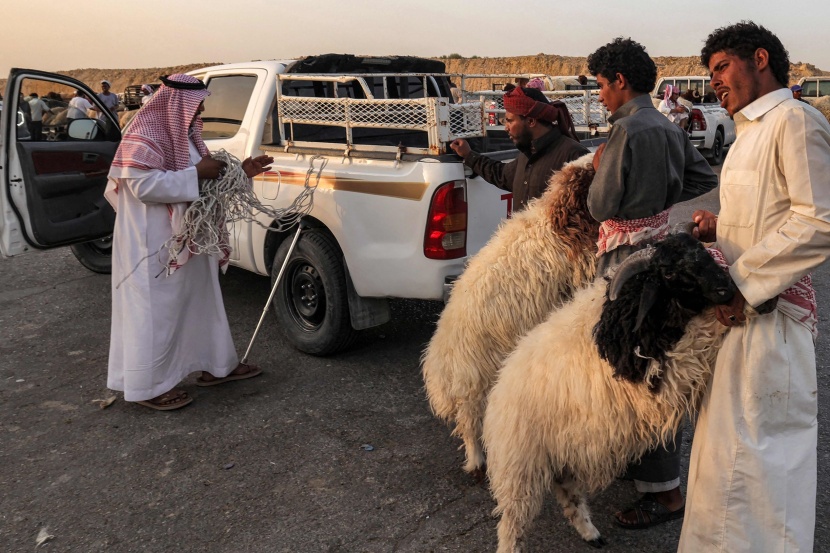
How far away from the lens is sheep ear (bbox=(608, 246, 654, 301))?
7.50 ft

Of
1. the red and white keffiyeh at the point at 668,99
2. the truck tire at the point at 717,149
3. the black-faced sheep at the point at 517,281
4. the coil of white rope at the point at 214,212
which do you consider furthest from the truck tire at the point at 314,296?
the truck tire at the point at 717,149

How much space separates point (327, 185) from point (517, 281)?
1.93 m

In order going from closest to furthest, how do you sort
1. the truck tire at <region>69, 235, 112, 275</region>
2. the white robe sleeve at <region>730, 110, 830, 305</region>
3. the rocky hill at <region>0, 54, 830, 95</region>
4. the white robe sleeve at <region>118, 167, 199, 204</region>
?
1. the white robe sleeve at <region>730, 110, 830, 305</region>
2. the white robe sleeve at <region>118, 167, 199, 204</region>
3. the truck tire at <region>69, 235, 112, 275</region>
4. the rocky hill at <region>0, 54, 830, 95</region>

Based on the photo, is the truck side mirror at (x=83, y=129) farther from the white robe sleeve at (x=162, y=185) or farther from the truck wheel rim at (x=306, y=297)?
the truck wheel rim at (x=306, y=297)

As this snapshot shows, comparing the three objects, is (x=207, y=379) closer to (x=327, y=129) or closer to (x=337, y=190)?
(x=337, y=190)

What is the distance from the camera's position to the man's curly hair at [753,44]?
7.49 feet

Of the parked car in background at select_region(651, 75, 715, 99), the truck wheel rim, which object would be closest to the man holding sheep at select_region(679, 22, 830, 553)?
the truck wheel rim

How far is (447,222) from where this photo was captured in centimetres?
428

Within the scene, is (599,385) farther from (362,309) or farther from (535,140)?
(362,309)

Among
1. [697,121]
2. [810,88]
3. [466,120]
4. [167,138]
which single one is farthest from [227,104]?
[810,88]

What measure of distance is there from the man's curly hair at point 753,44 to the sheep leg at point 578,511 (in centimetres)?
191

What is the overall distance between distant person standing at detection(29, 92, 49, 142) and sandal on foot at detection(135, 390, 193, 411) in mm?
2733

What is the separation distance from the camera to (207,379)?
4938mm

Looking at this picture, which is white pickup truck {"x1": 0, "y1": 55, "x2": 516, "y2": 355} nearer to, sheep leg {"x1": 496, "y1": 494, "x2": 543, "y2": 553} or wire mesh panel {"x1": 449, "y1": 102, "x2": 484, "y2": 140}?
wire mesh panel {"x1": 449, "y1": 102, "x2": 484, "y2": 140}
